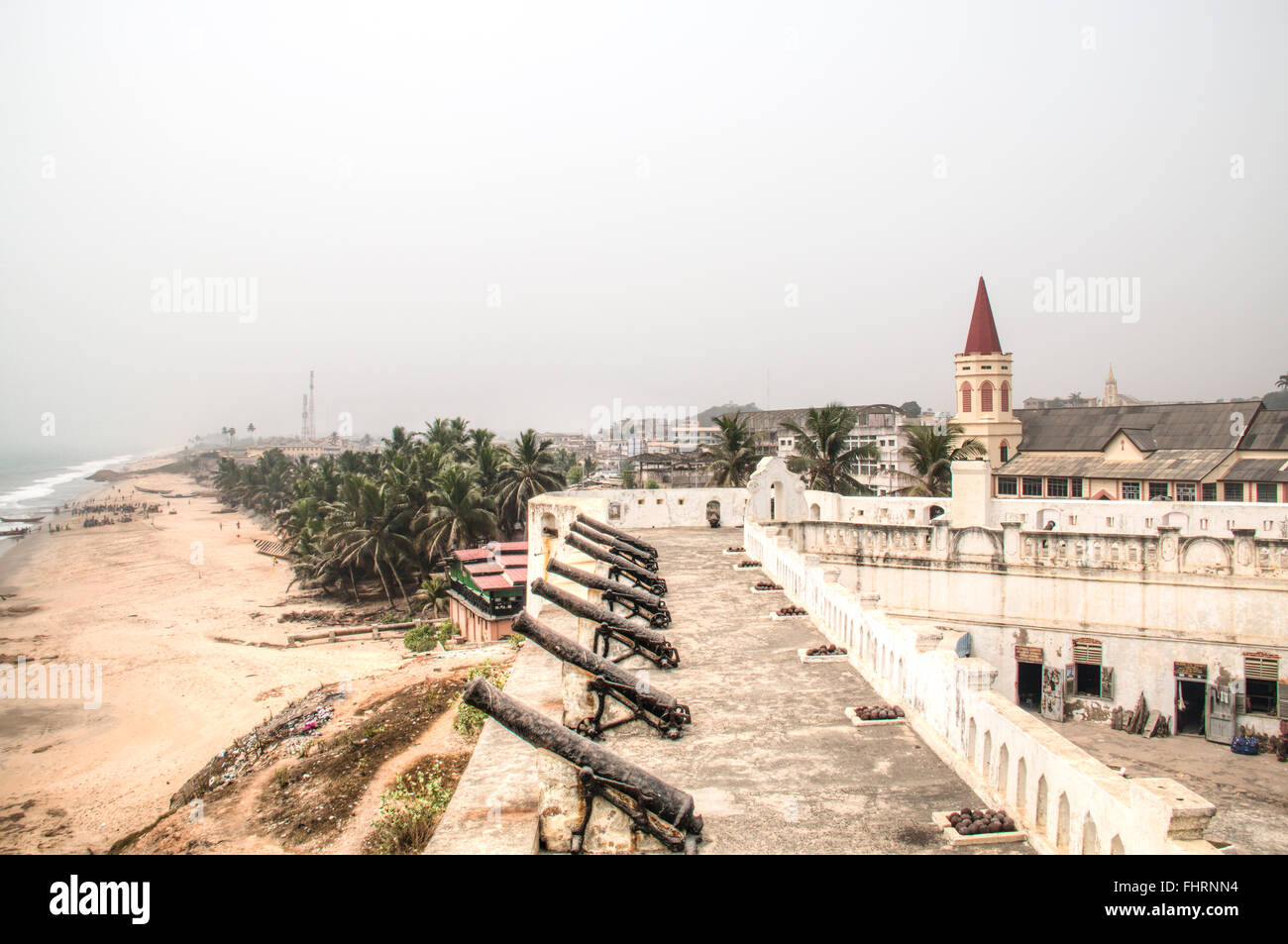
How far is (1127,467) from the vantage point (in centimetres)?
4072

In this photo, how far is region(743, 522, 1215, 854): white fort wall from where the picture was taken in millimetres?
5305

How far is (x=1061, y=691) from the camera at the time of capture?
22.5 metres

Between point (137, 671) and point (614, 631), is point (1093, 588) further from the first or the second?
point (137, 671)

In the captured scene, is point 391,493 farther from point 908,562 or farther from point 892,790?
point 892,790

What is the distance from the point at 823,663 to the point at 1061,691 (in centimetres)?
1324

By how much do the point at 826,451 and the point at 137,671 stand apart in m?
30.4

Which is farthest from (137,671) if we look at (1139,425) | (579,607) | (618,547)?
(1139,425)

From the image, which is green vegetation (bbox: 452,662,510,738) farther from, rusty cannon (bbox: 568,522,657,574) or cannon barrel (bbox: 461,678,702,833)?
cannon barrel (bbox: 461,678,702,833)

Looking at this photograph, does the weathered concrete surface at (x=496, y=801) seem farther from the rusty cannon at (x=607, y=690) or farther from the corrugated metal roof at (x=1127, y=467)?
the corrugated metal roof at (x=1127, y=467)

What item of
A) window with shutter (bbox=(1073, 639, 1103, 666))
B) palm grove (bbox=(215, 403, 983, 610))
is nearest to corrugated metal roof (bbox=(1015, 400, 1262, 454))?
palm grove (bbox=(215, 403, 983, 610))
